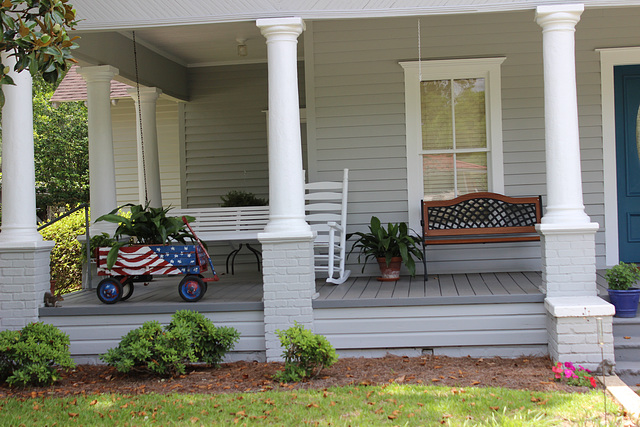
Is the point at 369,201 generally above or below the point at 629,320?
above

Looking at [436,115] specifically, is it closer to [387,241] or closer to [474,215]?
[474,215]

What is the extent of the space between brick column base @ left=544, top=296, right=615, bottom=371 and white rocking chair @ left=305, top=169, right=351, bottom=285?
2.18 metres

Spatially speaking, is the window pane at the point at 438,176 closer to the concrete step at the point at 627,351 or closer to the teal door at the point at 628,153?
the teal door at the point at 628,153

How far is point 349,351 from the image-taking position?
5133 mm

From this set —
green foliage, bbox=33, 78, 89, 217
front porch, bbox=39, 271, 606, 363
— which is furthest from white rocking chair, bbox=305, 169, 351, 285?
green foliage, bbox=33, 78, 89, 217

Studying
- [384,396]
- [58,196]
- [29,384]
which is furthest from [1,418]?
[58,196]

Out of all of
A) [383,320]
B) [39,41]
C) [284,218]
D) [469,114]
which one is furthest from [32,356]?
[469,114]

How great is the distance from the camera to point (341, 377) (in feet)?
14.9

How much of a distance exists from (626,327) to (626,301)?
0.20 m

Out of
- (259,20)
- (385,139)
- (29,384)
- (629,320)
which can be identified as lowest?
(29,384)

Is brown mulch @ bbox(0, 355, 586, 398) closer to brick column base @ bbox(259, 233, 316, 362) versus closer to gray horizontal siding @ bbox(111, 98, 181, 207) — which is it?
brick column base @ bbox(259, 233, 316, 362)

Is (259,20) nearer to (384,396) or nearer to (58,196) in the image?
(384,396)

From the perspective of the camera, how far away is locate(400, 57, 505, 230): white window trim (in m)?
6.52

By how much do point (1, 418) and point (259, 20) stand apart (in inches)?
130
